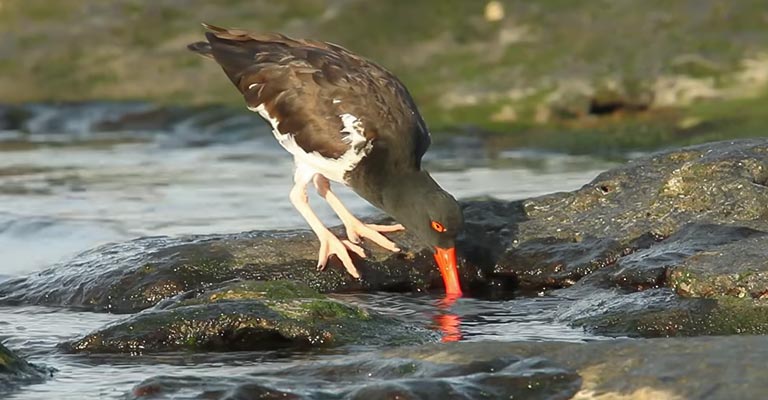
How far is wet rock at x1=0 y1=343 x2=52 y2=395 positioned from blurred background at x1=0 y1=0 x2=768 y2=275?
475 centimetres

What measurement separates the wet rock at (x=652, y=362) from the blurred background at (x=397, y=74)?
5.39 metres

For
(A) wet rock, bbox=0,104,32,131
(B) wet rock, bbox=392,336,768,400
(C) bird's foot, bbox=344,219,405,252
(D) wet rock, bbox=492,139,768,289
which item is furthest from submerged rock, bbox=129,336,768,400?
(A) wet rock, bbox=0,104,32,131

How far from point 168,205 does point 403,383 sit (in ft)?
21.7

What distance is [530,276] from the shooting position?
754 centimetres

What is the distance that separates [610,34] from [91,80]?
18.3 ft

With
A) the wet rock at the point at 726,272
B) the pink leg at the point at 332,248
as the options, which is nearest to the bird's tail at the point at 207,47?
the pink leg at the point at 332,248

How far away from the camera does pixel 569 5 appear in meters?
15.1

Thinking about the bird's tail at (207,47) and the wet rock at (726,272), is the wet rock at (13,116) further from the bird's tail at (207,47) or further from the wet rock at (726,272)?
the wet rock at (726,272)

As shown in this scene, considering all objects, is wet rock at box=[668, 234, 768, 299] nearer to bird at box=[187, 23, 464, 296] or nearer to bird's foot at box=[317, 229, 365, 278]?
bird at box=[187, 23, 464, 296]

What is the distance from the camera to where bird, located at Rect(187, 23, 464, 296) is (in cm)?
754

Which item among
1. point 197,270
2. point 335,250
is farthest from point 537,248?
point 197,270

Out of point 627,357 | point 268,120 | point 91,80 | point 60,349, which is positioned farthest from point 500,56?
point 627,357

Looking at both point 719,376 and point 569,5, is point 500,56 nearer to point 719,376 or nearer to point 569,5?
point 569,5

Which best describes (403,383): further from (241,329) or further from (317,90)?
(317,90)
